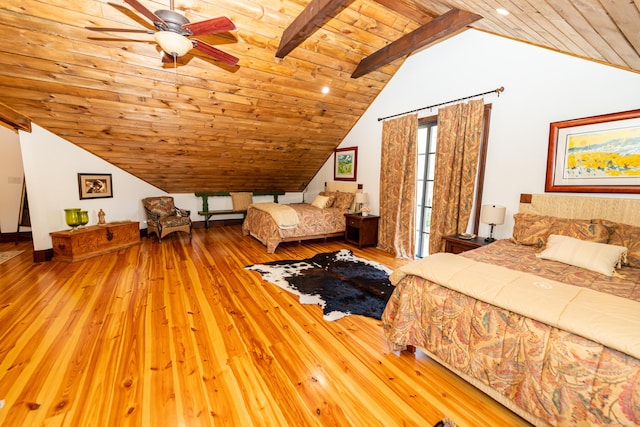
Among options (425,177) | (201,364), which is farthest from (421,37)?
(201,364)

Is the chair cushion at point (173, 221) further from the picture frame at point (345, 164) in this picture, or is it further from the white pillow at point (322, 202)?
the picture frame at point (345, 164)

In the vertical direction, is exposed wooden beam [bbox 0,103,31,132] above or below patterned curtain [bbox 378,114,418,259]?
above

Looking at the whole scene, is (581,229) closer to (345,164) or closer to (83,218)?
(345,164)

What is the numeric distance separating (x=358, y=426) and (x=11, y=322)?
3.04 meters

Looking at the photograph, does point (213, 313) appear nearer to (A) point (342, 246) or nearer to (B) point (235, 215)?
(A) point (342, 246)

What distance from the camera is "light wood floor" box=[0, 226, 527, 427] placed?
147 centimetres

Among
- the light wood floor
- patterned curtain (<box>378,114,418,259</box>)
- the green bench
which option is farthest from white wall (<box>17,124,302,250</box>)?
patterned curtain (<box>378,114,418,259</box>)

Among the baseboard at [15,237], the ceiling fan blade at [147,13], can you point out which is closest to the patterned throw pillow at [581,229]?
the ceiling fan blade at [147,13]

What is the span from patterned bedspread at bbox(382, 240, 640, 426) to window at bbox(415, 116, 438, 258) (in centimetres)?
219

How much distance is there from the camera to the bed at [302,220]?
14.9 feet

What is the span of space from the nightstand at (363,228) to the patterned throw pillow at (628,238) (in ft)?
9.70

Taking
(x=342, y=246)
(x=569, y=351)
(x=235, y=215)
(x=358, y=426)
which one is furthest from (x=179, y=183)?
(x=569, y=351)

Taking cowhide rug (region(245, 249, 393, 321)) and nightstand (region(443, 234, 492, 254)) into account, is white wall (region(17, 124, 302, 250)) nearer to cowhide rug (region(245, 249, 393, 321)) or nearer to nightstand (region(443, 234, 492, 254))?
cowhide rug (region(245, 249, 393, 321))

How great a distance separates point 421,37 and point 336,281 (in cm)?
312
